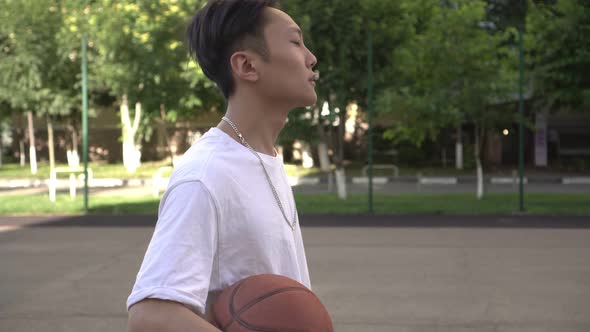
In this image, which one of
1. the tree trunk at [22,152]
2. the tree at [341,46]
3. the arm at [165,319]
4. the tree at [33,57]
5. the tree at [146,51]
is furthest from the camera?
the tree trunk at [22,152]

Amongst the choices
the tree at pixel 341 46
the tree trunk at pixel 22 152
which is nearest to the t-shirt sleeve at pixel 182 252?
the tree at pixel 341 46

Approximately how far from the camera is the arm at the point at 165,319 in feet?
4.39

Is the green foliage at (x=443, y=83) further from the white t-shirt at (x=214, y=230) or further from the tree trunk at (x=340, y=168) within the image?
the white t-shirt at (x=214, y=230)

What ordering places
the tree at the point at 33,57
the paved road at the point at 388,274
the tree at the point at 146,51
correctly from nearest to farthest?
the paved road at the point at 388,274, the tree at the point at 146,51, the tree at the point at 33,57

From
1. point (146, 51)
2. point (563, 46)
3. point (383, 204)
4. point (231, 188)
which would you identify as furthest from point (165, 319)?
point (146, 51)

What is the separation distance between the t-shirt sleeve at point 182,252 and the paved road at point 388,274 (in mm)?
4738

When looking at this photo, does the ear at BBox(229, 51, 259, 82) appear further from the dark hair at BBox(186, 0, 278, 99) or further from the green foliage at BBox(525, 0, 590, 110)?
the green foliage at BBox(525, 0, 590, 110)

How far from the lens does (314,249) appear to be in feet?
33.9

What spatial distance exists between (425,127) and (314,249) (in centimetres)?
1029

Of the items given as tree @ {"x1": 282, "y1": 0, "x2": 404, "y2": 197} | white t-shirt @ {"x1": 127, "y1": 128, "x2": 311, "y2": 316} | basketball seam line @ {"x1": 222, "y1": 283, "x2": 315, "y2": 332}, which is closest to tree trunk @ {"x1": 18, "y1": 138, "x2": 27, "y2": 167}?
tree @ {"x1": 282, "y1": 0, "x2": 404, "y2": 197}

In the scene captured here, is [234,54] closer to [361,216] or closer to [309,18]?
[361,216]

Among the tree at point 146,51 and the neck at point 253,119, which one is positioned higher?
Answer: the tree at point 146,51

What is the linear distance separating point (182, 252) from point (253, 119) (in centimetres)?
41

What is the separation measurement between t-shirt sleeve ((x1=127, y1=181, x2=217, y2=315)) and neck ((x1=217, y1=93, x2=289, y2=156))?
0.28 m
